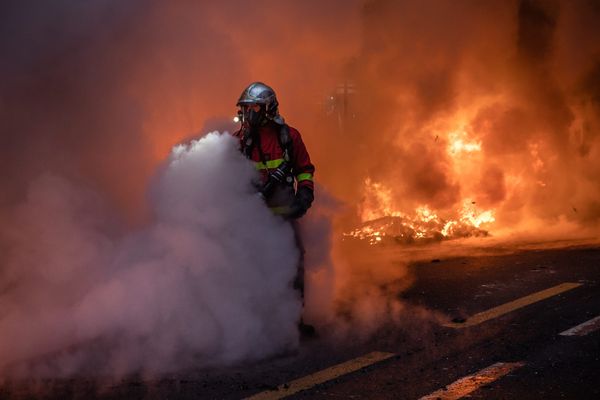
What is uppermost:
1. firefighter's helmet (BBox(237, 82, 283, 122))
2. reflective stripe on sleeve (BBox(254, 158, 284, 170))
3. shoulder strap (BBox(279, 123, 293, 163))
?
firefighter's helmet (BBox(237, 82, 283, 122))

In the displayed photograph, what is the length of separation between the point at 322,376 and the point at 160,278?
4.04 feet

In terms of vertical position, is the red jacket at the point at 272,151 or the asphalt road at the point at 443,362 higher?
the red jacket at the point at 272,151

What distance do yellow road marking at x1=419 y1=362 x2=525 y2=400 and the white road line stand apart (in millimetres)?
774

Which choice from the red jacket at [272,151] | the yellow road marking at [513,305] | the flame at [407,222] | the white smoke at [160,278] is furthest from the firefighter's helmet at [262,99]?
the flame at [407,222]

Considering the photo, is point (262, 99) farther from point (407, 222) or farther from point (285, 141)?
point (407, 222)

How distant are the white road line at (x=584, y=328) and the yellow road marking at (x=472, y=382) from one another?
2.54ft

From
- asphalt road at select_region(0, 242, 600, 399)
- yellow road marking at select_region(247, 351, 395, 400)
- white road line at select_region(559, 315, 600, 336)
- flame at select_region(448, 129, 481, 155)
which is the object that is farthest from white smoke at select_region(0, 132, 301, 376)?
flame at select_region(448, 129, 481, 155)

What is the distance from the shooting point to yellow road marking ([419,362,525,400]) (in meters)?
4.82

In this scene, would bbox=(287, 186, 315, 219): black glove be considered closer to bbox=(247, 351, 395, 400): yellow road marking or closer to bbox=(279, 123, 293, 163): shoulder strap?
bbox=(279, 123, 293, 163): shoulder strap

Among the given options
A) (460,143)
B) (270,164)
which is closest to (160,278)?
(270,164)

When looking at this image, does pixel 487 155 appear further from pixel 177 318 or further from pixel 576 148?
pixel 177 318

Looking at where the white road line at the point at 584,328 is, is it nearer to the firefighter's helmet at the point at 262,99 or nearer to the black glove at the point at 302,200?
the black glove at the point at 302,200

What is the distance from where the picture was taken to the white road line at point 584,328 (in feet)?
19.4

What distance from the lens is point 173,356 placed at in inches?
213
